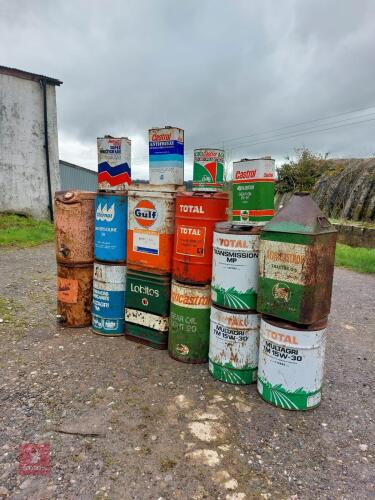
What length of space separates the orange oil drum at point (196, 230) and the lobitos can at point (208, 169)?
0.35 ft

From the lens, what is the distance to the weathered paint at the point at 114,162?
11.6 feet

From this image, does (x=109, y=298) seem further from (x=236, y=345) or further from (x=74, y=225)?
(x=236, y=345)

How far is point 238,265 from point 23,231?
8.66 m

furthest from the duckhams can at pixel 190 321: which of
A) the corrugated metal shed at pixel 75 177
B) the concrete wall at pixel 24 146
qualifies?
the corrugated metal shed at pixel 75 177

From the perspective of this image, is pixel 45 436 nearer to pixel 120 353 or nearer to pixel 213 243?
pixel 120 353

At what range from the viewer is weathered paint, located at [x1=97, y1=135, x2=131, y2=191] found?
139 inches

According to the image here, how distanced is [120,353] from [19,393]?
3.10ft

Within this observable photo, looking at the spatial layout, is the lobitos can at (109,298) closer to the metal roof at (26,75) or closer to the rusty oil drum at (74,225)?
the rusty oil drum at (74,225)

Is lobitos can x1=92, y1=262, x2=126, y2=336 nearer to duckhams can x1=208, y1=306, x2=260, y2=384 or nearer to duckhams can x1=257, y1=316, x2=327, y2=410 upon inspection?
duckhams can x1=208, y1=306, x2=260, y2=384

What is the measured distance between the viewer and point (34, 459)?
6.77 ft

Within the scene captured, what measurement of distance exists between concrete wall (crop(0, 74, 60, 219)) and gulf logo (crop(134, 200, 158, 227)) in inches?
362

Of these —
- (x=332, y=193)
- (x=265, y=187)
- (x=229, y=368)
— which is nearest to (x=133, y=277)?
(x=229, y=368)

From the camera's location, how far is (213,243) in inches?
117

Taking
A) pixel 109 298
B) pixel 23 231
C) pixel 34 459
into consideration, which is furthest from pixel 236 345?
pixel 23 231
